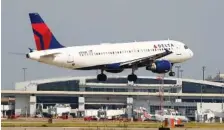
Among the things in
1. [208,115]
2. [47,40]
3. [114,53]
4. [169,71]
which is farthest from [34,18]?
[208,115]

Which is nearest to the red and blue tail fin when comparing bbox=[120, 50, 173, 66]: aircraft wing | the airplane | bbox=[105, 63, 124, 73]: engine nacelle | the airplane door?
the airplane

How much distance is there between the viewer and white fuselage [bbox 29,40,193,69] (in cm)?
10769

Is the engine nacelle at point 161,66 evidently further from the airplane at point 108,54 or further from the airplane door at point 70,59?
the airplane door at point 70,59

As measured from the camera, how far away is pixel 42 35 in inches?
4441

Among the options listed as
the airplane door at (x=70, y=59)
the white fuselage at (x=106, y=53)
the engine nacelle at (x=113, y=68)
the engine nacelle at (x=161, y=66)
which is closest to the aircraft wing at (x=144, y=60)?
the white fuselage at (x=106, y=53)

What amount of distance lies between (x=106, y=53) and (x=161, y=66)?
7.68m

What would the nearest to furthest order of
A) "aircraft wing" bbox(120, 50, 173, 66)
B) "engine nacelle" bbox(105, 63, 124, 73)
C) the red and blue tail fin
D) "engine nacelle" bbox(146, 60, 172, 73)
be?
the red and blue tail fin < "engine nacelle" bbox(146, 60, 172, 73) < "aircraft wing" bbox(120, 50, 173, 66) < "engine nacelle" bbox(105, 63, 124, 73)

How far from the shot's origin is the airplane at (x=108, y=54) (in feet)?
355

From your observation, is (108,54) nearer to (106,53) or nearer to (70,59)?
(106,53)

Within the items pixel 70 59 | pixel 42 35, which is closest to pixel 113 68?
pixel 70 59

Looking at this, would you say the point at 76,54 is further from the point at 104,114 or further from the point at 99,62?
the point at 104,114

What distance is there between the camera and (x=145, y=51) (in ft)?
374

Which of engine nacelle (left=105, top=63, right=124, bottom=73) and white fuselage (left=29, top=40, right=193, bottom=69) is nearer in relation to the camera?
white fuselage (left=29, top=40, right=193, bottom=69)

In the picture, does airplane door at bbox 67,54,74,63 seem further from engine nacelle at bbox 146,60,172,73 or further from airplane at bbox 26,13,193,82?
engine nacelle at bbox 146,60,172,73
